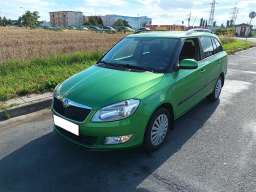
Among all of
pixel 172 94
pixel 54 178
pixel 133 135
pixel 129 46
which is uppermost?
pixel 129 46

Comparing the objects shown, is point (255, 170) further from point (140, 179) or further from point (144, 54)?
point (144, 54)

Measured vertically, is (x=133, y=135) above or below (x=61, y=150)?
above

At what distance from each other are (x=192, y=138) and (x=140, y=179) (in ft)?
4.41

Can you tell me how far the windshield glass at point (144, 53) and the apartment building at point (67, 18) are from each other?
125737mm

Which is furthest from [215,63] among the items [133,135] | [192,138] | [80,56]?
[80,56]

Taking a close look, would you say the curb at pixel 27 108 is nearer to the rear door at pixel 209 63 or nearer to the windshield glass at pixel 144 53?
the windshield glass at pixel 144 53

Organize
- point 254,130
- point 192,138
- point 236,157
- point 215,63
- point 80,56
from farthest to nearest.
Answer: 1. point 80,56
2. point 215,63
3. point 254,130
4. point 192,138
5. point 236,157

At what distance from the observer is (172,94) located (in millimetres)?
2967

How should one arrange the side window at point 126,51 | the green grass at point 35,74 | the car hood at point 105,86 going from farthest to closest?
the green grass at point 35,74 < the side window at point 126,51 < the car hood at point 105,86

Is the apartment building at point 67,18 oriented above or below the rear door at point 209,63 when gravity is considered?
above

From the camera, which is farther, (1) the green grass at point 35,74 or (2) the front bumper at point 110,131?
(1) the green grass at point 35,74

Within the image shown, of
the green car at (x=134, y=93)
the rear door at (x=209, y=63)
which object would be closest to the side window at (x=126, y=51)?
the green car at (x=134, y=93)

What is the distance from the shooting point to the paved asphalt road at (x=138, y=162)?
2.37 metres

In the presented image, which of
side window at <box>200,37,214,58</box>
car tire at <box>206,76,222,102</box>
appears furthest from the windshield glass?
car tire at <box>206,76,222,102</box>
